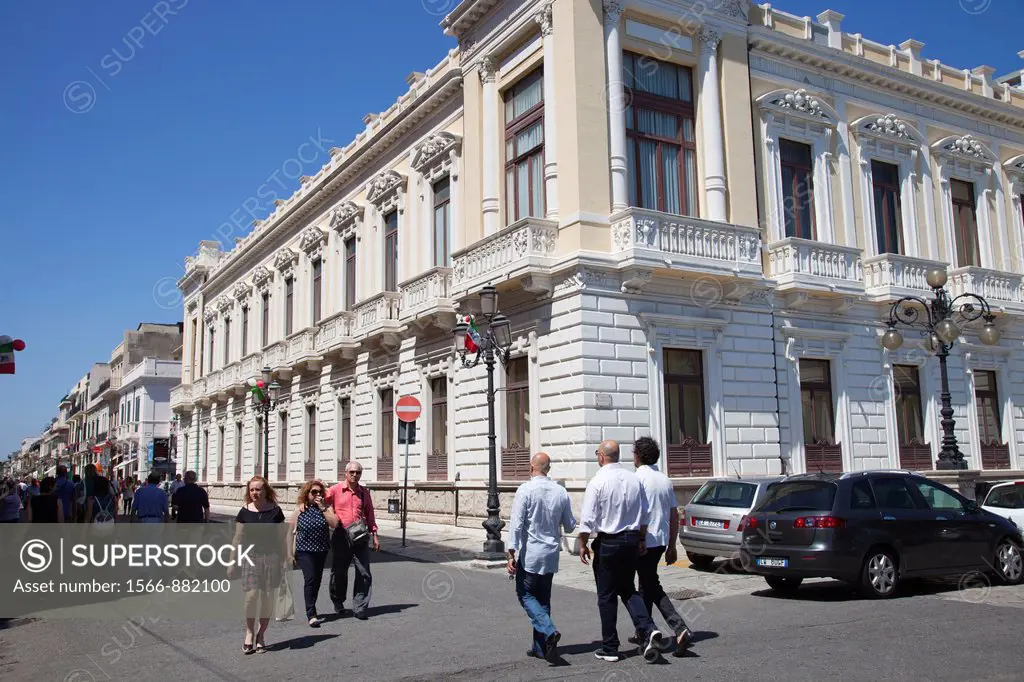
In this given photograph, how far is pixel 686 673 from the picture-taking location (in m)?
7.18

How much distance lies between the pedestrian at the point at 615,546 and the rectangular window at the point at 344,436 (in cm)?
2202

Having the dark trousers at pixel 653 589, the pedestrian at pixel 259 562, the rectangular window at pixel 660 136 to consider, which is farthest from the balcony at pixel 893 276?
the pedestrian at pixel 259 562

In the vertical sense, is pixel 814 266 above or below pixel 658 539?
above

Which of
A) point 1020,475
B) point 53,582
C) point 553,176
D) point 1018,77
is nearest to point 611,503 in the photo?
point 53,582

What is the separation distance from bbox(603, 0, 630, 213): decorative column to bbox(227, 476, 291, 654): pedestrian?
11.9m

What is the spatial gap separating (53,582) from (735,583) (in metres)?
9.71

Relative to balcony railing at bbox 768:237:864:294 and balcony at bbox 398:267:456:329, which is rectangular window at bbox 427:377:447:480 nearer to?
balcony at bbox 398:267:456:329

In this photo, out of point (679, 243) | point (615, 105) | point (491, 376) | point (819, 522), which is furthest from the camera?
point (615, 105)

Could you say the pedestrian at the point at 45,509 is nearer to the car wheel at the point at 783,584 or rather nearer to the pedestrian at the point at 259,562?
the pedestrian at the point at 259,562

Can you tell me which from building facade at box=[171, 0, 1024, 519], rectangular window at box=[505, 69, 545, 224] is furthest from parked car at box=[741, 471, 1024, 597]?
rectangular window at box=[505, 69, 545, 224]

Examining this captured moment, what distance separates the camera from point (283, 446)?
3447 cm

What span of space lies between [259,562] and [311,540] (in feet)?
5.68

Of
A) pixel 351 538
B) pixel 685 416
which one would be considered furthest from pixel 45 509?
pixel 685 416

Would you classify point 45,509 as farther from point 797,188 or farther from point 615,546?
point 797,188
